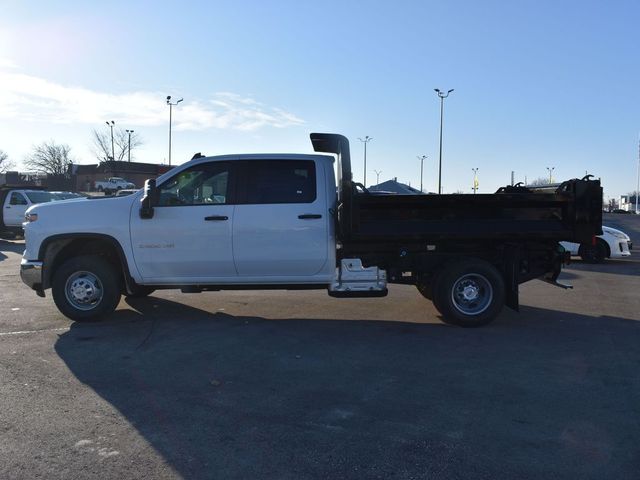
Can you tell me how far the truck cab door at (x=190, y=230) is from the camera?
7301mm

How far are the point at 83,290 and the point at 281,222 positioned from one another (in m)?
2.72

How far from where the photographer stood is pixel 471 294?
7.52 metres

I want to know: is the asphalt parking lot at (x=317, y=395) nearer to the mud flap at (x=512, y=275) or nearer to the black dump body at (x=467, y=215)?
the mud flap at (x=512, y=275)

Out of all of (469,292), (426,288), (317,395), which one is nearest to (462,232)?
(469,292)

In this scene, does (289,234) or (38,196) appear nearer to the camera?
(289,234)

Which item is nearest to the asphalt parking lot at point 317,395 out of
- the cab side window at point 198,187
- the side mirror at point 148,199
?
the side mirror at point 148,199

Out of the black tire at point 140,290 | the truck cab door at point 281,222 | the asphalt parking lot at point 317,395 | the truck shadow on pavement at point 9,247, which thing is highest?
the truck cab door at point 281,222

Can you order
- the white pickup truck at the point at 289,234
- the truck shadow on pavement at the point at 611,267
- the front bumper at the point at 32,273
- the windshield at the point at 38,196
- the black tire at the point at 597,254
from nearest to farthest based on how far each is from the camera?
the white pickup truck at the point at 289,234 → the front bumper at the point at 32,273 → the truck shadow on pavement at the point at 611,267 → the black tire at the point at 597,254 → the windshield at the point at 38,196

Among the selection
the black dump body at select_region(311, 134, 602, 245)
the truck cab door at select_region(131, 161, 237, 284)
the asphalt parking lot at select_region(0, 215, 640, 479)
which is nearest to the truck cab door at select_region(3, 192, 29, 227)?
the asphalt parking lot at select_region(0, 215, 640, 479)

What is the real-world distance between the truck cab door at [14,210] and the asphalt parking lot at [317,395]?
14.8 meters

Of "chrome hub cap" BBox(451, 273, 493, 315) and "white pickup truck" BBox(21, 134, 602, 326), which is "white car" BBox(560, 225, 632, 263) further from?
"chrome hub cap" BBox(451, 273, 493, 315)

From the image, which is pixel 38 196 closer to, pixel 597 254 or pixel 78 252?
pixel 78 252

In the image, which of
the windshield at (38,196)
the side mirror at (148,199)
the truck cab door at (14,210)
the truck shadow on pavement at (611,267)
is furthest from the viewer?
the windshield at (38,196)

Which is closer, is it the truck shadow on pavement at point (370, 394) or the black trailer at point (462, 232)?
the truck shadow on pavement at point (370, 394)
